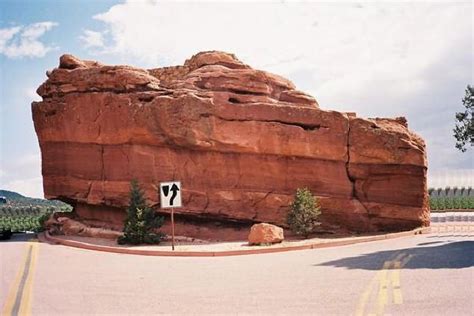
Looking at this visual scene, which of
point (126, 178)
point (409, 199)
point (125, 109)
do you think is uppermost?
point (125, 109)

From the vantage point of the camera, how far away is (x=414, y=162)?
2581 cm

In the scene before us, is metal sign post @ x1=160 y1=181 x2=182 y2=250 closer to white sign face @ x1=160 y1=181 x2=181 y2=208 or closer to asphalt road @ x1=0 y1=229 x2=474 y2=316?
white sign face @ x1=160 y1=181 x2=181 y2=208

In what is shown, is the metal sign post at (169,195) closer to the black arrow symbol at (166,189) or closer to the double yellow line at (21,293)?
the black arrow symbol at (166,189)

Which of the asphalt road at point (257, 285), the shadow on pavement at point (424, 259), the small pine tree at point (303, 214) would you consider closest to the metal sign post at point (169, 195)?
the asphalt road at point (257, 285)

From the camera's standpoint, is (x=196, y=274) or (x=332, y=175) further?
(x=332, y=175)

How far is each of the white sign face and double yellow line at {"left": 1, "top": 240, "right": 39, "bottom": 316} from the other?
5.39 m

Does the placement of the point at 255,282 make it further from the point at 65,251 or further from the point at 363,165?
the point at 363,165

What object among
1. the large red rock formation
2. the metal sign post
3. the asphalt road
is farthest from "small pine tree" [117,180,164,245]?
the asphalt road

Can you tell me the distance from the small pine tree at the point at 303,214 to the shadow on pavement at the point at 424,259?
27.8 ft

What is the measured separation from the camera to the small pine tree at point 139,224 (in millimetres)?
22547

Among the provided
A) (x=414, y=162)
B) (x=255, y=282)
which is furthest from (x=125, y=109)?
(x=255, y=282)

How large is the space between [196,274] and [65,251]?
9.63m

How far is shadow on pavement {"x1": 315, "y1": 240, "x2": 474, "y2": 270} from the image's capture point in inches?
451

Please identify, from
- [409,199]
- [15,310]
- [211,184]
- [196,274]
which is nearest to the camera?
[15,310]
